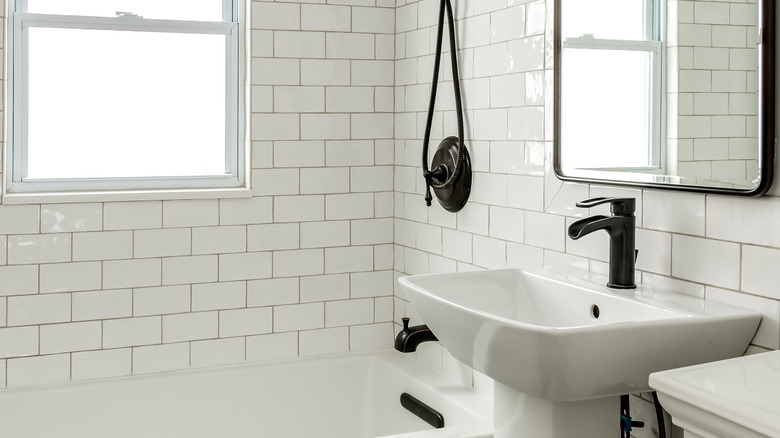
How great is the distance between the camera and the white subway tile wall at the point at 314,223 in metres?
2.54

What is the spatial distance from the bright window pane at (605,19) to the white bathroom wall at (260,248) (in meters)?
1.18

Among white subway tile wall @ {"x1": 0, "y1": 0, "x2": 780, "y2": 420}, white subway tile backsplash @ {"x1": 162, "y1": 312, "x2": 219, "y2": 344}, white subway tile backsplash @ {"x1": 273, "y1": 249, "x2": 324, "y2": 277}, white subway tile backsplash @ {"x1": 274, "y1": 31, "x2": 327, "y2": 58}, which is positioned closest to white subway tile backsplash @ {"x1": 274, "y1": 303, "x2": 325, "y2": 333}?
white subway tile wall @ {"x1": 0, "y1": 0, "x2": 780, "y2": 420}

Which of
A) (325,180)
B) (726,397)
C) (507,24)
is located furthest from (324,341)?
(726,397)

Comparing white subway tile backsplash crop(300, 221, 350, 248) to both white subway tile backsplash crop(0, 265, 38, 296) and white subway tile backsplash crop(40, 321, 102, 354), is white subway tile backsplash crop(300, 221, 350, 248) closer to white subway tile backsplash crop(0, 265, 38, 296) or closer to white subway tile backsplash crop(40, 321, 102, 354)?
white subway tile backsplash crop(40, 321, 102, 354)

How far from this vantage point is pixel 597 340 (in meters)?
1.50

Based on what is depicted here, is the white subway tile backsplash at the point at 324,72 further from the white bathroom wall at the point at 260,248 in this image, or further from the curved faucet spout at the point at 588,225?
the curved faucet spout at the point at 588,225

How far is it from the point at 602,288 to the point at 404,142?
1.47 meters

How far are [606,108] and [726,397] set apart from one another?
1.06 m

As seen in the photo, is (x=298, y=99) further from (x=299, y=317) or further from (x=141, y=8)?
(x=299, y=317)

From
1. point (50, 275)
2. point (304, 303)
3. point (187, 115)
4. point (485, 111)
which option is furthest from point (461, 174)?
point (50, 275)

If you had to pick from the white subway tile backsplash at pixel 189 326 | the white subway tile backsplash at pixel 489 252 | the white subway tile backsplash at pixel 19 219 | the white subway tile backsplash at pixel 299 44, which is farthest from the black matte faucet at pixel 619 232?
the white subway tile backsplash at pixel 19 219

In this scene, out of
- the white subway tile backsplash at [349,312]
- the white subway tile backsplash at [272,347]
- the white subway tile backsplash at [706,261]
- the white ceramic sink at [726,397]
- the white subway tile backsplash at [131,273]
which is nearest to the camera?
the white ceramic sink at [726,397]

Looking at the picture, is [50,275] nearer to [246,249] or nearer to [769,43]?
[246,249]

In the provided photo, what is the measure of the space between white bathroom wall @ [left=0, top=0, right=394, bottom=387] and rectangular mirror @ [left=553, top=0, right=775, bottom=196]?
1.15m
